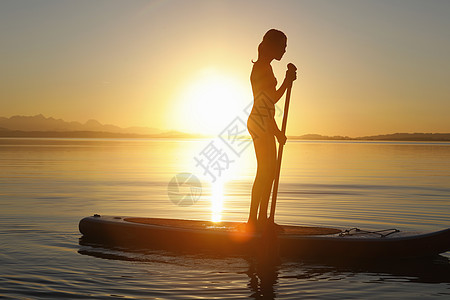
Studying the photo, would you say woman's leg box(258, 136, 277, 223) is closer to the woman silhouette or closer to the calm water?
the woman silhouette

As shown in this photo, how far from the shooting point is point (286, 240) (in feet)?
28.8

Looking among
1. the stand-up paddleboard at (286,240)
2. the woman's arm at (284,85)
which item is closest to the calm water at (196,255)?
the stand-up paddleboard at (286,240)

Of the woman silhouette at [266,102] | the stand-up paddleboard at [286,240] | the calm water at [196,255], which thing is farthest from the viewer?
the woman silhouette at [266,102]

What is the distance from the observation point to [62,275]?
24.1 feet

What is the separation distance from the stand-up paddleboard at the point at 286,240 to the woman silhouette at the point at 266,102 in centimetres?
87

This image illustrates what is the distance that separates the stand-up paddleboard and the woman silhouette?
0.87 m

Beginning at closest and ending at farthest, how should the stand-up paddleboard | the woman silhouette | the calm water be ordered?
the calm water
the stand-up paddleboard
the woman silhouette

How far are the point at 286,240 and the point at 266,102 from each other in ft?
7.15

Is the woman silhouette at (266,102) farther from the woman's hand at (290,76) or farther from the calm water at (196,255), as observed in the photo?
the calm water at (196,255)

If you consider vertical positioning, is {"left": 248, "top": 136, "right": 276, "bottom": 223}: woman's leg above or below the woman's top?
below

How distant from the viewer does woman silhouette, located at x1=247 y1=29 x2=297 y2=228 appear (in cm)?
880

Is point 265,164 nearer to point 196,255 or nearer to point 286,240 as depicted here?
point 286,240

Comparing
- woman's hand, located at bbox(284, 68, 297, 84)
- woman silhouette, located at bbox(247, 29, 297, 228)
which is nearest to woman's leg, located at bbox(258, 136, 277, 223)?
woman silhouette, located at bbox(247, 29, 297, 228)

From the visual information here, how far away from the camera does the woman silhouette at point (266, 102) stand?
28.9 feet
